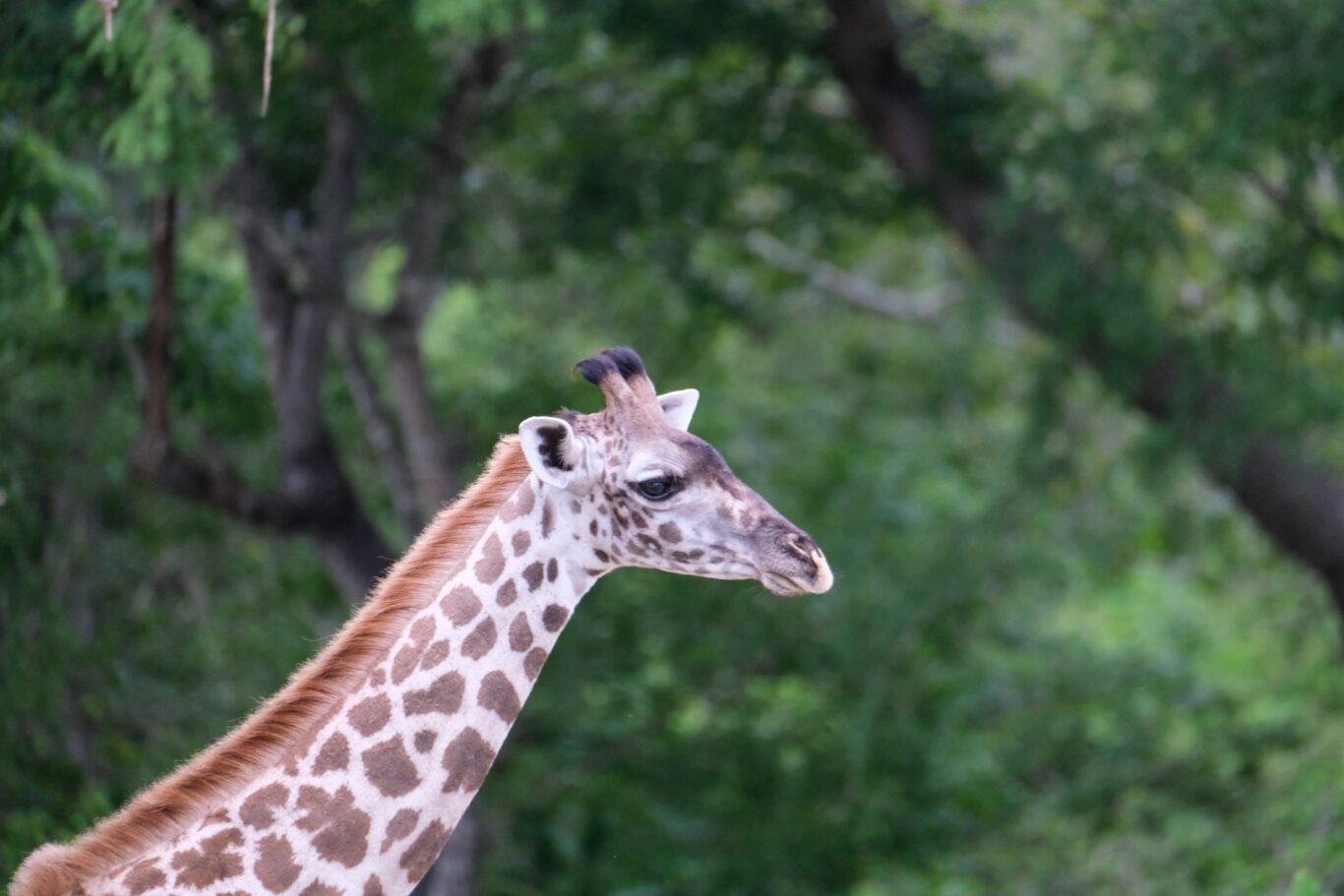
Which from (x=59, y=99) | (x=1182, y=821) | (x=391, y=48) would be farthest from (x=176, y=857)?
(x=1182, y=821)

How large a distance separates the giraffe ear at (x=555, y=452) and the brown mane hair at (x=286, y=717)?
0.67 ft

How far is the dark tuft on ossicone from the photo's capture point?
4.31 m

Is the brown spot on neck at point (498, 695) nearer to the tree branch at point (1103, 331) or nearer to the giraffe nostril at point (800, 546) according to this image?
the giraffe nostril at point (800, 546)

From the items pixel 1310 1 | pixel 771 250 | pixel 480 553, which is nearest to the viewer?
pixel 480 553

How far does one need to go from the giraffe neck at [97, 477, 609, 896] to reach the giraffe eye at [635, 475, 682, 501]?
0.47 ft

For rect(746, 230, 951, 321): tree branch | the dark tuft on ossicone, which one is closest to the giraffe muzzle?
the dark tuft on ossicone

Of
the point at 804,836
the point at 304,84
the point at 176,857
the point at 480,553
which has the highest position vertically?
the point at 304,84

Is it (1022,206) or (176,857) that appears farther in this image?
(1022,206)

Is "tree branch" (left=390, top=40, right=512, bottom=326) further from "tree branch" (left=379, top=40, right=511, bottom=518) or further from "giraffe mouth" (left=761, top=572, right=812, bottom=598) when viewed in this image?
"giraffe mouth" (left=761, top=572, right=812, bottom=598)

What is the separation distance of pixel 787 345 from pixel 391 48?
293 inches

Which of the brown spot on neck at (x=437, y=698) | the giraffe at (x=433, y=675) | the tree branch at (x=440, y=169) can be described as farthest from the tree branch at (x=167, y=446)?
the brown spot on neck at (x=437, y=698)

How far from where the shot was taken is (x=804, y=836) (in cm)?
1074

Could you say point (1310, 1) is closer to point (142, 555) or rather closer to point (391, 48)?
point (391, 48)

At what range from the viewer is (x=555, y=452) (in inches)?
163
